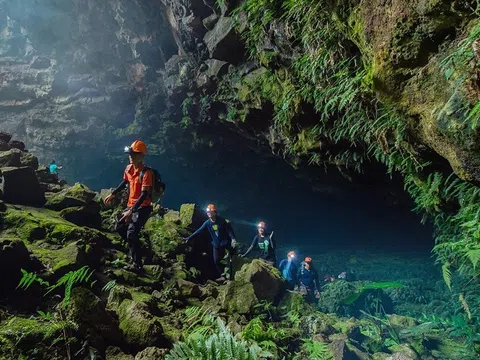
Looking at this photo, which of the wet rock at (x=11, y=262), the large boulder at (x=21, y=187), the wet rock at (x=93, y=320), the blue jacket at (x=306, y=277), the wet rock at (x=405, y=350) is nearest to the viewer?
the wet rock at (x=93, y=320)

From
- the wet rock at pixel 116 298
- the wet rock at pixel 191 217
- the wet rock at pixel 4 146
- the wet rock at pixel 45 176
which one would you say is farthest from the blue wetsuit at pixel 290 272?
the wet rock at pixel 4 146

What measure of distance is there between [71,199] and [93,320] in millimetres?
5292

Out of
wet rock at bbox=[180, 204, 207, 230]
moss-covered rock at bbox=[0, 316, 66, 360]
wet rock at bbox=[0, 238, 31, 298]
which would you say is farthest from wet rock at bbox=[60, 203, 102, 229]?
moss-covered rock at bbox=[0, 316, 66, 360]

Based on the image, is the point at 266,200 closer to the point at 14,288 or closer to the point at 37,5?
the point at 14,288

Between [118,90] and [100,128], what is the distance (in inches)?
143

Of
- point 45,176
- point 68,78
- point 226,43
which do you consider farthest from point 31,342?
point 68,78

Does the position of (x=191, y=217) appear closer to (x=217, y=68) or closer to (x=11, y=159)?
(x=11, y=159)

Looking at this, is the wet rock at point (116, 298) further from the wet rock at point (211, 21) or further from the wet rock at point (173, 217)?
the wet rock at point (211, 21)

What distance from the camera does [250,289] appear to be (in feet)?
16.7

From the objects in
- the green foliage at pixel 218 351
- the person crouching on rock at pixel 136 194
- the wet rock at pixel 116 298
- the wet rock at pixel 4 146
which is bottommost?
the green foliage at pixel 218 351

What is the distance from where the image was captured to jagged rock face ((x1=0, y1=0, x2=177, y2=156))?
22.6 m

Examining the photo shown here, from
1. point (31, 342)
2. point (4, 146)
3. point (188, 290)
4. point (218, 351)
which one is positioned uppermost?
point (4, 146)

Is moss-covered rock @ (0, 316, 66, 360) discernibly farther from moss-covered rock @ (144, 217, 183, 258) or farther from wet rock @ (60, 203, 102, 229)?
wet rock @ (60, 203, 102, 229)

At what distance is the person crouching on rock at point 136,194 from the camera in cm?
530
